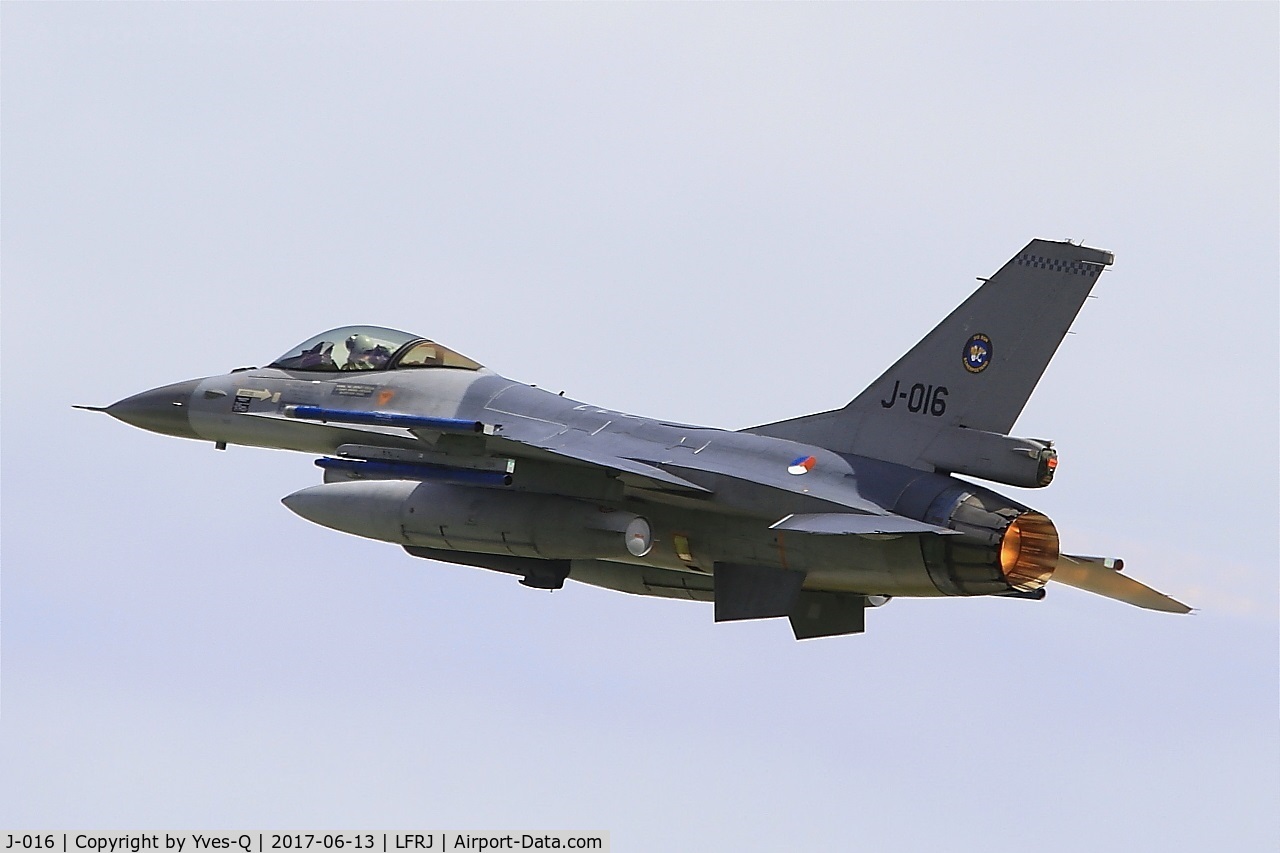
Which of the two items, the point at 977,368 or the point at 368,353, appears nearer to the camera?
the point at 977,368

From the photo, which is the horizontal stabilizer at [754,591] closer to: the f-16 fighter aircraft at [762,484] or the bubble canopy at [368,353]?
the f-16 fighter aircraft at [762,484]

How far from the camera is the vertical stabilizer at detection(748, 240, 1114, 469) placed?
22.6 m

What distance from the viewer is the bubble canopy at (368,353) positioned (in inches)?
1027

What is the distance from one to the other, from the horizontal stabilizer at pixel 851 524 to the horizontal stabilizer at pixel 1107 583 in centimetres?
172

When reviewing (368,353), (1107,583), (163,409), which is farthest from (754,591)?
(163,409)

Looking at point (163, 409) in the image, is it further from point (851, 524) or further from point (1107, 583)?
point (1107, 583)

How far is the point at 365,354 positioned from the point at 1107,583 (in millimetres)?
8110

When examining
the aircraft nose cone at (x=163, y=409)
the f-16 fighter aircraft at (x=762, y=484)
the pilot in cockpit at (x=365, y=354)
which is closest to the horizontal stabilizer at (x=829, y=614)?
the f-16 fighter aircraft at (x=762, y=484)

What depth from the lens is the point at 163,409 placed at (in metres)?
27.0

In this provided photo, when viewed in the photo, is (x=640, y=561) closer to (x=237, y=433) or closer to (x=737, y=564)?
(x=737, y=564)

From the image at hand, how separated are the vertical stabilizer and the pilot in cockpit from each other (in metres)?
5.26

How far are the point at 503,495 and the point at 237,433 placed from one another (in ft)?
12.9

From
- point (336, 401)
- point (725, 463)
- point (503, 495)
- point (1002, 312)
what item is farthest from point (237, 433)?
point (1002, 312)

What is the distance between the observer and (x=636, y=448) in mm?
23812
